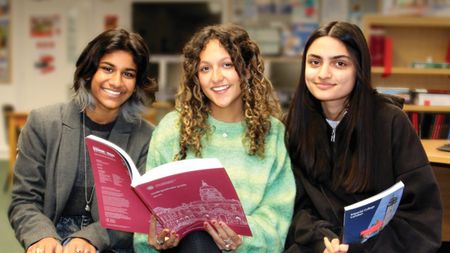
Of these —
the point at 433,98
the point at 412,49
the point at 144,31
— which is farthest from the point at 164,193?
the point at 144,31

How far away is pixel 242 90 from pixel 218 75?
110mm

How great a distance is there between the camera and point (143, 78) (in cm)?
183

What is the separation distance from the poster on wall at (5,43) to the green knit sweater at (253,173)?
16.5 ft

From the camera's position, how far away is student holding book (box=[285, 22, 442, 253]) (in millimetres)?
1520

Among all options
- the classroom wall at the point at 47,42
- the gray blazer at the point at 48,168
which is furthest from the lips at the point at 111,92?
the classroom wall at the point at 47,42

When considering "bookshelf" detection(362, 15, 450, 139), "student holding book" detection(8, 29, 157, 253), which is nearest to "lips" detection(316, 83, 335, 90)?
"student holding book" detection(8, 29, 157, 253)

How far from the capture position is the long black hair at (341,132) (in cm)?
Answer: 156

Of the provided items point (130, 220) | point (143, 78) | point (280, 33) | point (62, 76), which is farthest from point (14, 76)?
point (130, 220)

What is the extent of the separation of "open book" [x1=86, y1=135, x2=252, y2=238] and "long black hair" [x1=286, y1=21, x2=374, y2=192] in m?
0.36

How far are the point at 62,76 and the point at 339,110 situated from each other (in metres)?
5.02

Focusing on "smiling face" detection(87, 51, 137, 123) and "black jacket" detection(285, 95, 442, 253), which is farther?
"smiling face" detection(87, 51, 137, 123)

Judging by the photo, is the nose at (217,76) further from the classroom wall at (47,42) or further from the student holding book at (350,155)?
the classroom wall at (47,42)

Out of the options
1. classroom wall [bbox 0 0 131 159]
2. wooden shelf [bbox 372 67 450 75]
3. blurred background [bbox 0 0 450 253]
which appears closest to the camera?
wooden shelf [bbox 372 67 450 75]

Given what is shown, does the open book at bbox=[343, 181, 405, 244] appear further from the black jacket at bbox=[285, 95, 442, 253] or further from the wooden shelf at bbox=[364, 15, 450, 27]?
the wooden shelf at bbox=[364, 15, 450, 27]
